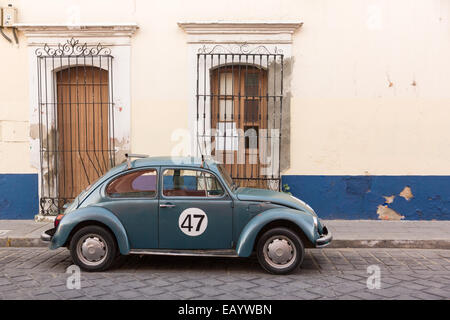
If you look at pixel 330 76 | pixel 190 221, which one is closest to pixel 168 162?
pixel 190 221

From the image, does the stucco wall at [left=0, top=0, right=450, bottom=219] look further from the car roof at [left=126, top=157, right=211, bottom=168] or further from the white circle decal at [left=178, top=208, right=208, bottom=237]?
the white circle decal at [left=178, top=208, right=208, bottom=237]

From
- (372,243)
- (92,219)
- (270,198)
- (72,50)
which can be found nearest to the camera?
(92,219)

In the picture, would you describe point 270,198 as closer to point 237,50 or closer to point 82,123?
point 237,50

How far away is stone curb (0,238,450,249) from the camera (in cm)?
745

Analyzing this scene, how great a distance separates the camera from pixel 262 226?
5.74m

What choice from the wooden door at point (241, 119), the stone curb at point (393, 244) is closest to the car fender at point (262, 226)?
the stone curb at point (393, 244)

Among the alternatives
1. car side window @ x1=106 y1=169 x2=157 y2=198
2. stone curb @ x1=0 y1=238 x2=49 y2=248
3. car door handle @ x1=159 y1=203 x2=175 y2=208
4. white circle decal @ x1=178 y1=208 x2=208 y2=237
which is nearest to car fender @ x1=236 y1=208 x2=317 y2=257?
white circle decal @ x1=178 y1=208 x2=208 y2=237

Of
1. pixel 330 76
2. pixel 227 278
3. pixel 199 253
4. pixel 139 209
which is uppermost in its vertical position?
pixel 330 76

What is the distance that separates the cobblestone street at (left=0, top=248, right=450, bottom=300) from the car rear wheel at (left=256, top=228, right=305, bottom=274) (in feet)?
0.41

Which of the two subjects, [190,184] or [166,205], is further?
[190,184]

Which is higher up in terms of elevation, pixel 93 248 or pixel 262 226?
pixel 262 226

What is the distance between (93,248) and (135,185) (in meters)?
0.94

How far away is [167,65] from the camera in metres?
9.20
